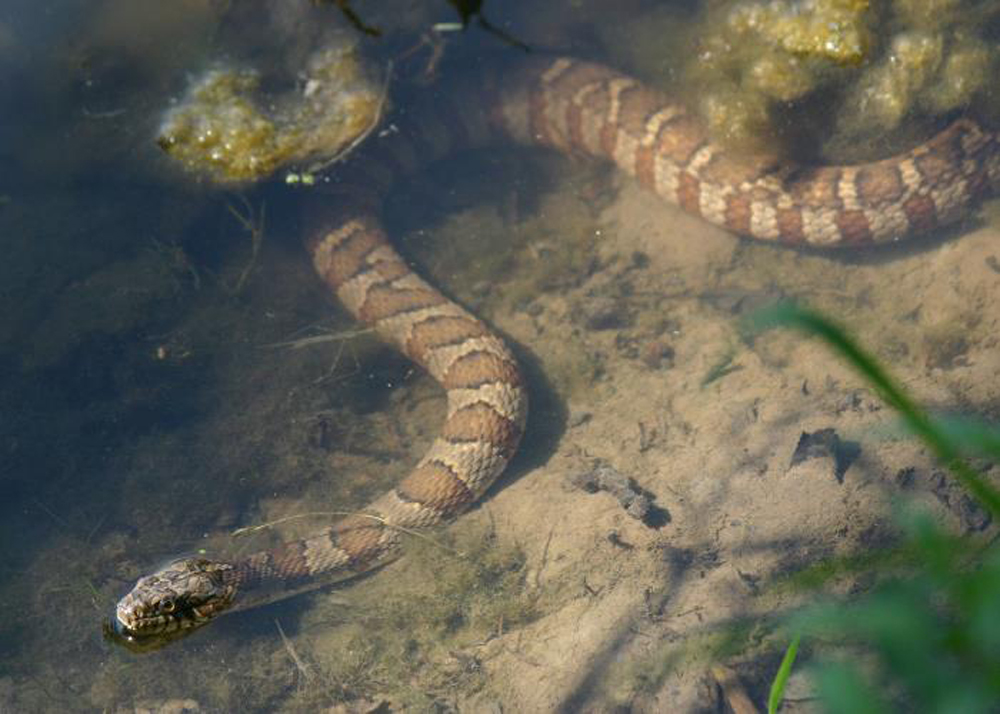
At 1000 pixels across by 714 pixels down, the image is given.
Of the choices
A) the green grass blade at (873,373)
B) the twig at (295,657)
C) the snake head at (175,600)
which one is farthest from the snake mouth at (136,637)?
the green grass blade at (873,373)

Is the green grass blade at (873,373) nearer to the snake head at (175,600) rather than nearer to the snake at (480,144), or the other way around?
the snake at (480,144)

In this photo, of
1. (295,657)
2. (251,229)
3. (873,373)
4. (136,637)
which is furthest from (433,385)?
(873,373)

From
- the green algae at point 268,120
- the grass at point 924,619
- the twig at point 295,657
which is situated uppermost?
the grass at point 924,619

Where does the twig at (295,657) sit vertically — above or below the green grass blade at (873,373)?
below

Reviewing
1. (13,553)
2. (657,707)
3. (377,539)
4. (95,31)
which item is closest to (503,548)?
(377,539)

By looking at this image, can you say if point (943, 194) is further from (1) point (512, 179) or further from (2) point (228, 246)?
(2) point (228, 246)

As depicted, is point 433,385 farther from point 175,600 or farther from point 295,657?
point 175,600
